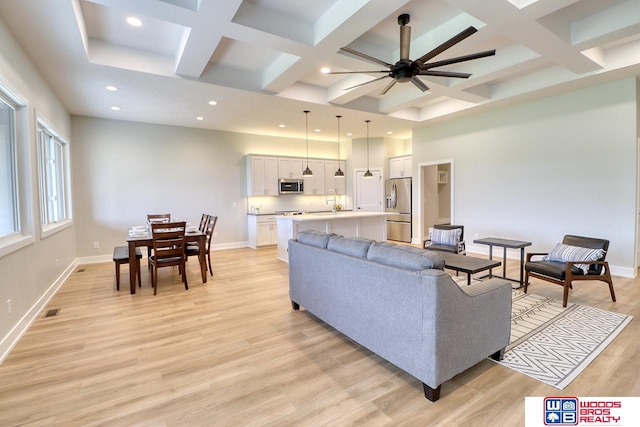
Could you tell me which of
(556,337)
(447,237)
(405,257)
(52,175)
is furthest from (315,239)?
(52,175)

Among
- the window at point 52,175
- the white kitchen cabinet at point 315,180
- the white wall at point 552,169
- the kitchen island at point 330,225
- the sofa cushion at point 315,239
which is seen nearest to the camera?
the sofa cushion at point 315,239

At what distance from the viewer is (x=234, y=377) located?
221 centimetres

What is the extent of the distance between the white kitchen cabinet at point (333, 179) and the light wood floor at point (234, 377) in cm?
579

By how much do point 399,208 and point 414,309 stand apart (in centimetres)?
653

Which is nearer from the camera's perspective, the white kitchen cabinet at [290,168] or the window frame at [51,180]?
the window frame at [51,180]

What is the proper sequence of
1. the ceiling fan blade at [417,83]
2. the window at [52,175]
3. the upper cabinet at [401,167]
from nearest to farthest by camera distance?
1. the ceiling fan blade at [417,83]
2. the window at [52,175]
3. the upper cabinet at [401,167]

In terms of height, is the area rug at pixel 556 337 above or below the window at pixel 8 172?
below

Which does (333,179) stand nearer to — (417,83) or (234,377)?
(417,83)

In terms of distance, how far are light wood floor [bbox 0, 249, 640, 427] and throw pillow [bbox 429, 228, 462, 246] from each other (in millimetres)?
1844

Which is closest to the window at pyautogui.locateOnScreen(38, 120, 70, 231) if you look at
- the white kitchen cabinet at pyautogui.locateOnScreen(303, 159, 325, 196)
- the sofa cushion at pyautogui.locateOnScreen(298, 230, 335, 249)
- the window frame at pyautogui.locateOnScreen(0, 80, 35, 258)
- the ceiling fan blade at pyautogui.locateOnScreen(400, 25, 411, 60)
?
the window frame at pyautogui.locateOnScreen(0, 80, 35, 258)

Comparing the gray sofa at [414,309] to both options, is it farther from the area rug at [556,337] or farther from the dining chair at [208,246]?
the dining chair at [208,246]

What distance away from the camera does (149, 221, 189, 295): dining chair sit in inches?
161

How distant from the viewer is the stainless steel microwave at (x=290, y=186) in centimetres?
808

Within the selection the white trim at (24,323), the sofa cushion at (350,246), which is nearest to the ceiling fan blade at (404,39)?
the sofa cushion at (350,246)
